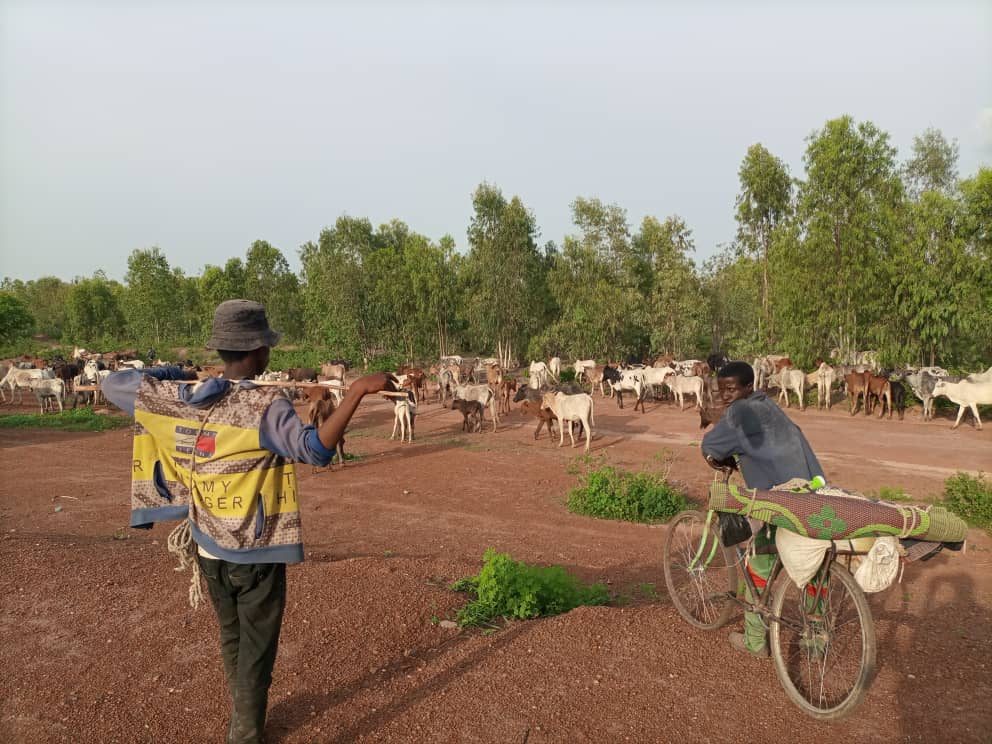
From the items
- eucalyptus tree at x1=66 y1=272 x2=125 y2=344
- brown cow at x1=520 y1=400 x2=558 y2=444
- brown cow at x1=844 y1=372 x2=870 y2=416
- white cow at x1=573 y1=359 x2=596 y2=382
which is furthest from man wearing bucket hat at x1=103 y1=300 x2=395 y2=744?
eucalyptus tree at x1=66 y1=272 x2=125 y2=344

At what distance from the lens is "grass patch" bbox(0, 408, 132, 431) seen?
1803cm

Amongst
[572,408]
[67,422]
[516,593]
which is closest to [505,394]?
[572,408]

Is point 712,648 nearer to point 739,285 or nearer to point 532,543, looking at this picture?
point 532,543

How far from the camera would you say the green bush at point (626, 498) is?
898 cm

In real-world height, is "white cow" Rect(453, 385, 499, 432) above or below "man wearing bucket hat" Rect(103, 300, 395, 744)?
below

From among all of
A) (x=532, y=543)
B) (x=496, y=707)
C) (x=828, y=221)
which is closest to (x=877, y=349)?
(x=828, y=221)

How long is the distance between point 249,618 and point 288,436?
0.94 m

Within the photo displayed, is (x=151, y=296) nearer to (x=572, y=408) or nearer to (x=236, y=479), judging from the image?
(x=572, y=408)

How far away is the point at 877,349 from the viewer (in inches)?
853

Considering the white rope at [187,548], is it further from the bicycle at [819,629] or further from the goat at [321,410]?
the goat at [321,410]

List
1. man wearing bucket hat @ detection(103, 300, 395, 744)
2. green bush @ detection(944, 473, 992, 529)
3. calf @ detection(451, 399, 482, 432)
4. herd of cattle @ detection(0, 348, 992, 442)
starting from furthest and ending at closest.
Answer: calf @ detection(451, 399, 482, 432) → herd of cattle @ detection(0, 348, 992, 442) → green bush @ detection(944, 473, 992, 529) → man wearing bucket hat @ detection(103, 300, 395, 744)

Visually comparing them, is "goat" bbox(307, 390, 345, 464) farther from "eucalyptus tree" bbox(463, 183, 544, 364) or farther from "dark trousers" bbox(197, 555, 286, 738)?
"eucalyptus tree" bbox(463, 183, 544, 364)

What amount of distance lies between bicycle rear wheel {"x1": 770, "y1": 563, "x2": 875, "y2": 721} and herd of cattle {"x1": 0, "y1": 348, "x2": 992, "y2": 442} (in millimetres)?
9295

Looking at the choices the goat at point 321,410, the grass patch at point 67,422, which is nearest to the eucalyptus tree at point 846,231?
the goat at point 321,410
